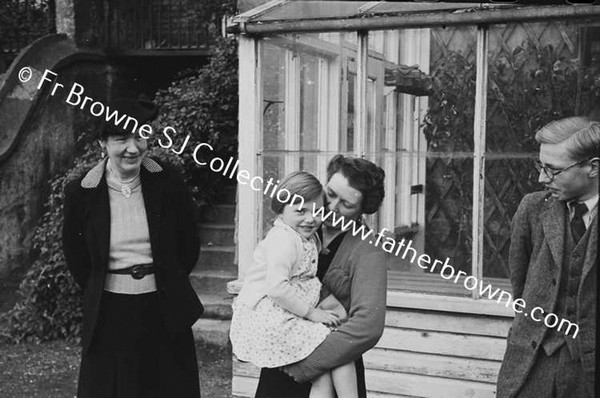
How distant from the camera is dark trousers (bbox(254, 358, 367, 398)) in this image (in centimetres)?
333

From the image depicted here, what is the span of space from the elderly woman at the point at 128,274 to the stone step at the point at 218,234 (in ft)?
13.9

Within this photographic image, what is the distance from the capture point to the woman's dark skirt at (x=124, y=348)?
4.07 m

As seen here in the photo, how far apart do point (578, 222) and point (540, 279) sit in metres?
0.25

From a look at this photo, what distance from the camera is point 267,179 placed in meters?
5.45

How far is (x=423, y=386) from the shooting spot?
5.19 metres

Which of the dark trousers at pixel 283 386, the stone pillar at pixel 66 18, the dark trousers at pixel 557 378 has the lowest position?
the dark trousers at pixel 283 386

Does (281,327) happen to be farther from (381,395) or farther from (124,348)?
(381,395)

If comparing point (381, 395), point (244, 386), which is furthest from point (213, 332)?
point (381, 395)

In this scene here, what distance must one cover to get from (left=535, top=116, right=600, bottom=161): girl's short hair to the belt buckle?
196 cm

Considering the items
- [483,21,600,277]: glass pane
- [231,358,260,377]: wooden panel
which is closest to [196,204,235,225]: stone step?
[231,358,260,377]: wooden panel

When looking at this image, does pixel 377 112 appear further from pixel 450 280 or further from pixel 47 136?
pixel 47 136

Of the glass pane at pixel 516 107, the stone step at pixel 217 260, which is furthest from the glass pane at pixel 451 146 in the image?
the stone step at pixel 217 260

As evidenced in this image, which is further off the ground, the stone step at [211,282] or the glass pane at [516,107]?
the glass pane at [516,107]

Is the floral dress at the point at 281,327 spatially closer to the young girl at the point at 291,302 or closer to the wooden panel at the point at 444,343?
the young girl at the point at 291,302
